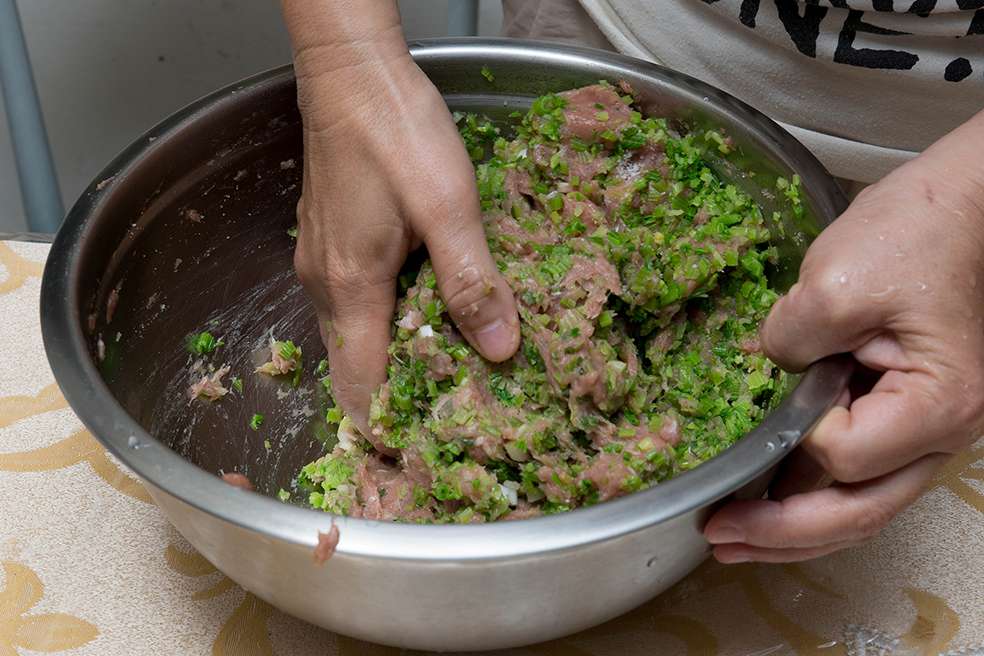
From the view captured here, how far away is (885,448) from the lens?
3.27ft

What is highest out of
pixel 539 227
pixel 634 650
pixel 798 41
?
pixel 798 41

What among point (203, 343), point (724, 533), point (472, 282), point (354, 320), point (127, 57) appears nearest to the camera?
point (724, 533)

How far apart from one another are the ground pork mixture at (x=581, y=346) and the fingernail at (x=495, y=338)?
0.04 meters

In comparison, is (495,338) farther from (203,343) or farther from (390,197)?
(203,343)

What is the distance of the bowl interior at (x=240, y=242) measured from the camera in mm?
1321

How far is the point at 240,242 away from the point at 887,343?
98 centimetres

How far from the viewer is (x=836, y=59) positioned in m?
1.40

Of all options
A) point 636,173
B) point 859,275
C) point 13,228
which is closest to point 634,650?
point 859,275

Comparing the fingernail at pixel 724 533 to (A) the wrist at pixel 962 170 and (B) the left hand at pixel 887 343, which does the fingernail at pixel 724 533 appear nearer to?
(B) the left hand at pixel 887 343

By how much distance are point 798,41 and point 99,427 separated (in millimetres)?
1066

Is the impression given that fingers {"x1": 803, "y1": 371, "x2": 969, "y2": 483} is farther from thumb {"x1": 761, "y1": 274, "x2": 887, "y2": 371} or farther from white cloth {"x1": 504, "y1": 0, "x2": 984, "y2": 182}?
white cloth {"x1": 504, "y1": 0, "x2": 984, "y2": 182}

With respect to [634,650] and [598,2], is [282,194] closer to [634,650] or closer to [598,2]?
[598,2]

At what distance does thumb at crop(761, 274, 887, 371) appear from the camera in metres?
1.01

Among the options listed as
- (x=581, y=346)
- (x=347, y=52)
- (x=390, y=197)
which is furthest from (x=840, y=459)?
(x=347, y=52)
